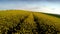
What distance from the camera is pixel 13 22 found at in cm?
3753

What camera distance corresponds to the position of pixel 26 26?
35.6m

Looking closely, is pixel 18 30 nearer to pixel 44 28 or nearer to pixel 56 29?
pixel 44 28

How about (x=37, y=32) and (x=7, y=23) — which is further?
(x=7, y=23)

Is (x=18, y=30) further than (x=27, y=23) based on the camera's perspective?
No

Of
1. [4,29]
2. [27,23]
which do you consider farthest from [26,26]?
[4,29]

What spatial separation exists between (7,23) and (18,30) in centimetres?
428

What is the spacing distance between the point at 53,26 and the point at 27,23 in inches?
232

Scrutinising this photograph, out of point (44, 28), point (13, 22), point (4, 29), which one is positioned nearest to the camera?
point (4, 29)

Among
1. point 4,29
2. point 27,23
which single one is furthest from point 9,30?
point 27,23

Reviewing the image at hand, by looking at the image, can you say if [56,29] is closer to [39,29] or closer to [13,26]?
[39,29]

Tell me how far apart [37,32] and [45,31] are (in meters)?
1.79

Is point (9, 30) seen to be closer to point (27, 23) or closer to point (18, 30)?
point (18, 30)

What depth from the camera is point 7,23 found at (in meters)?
36.2

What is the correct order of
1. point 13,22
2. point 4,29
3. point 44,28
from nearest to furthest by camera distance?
point 4,29, point 44,28, point 13,22
